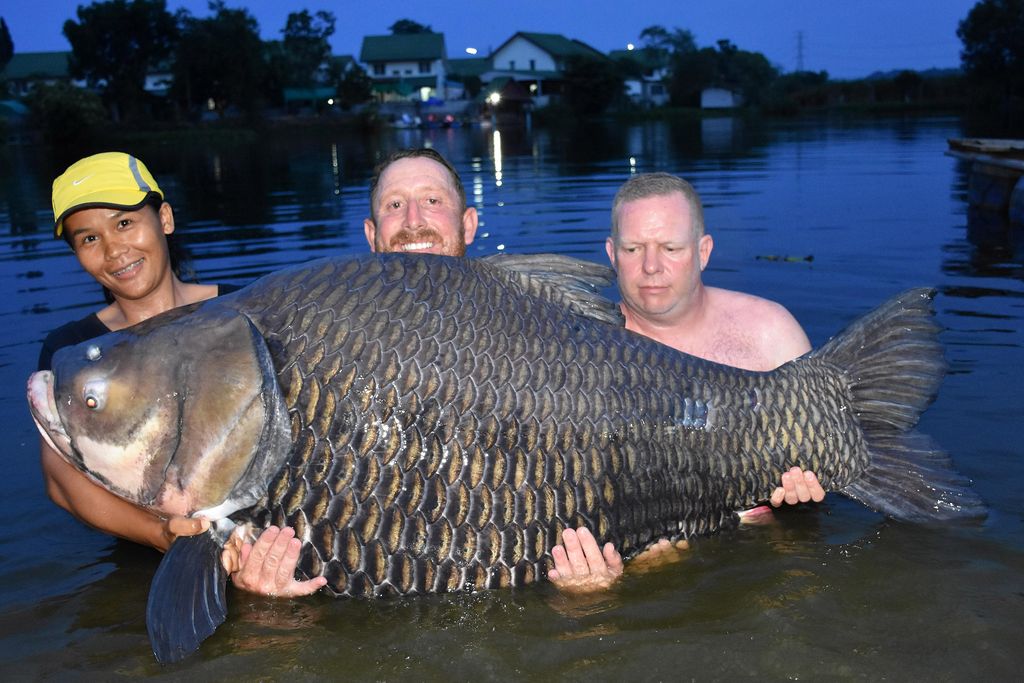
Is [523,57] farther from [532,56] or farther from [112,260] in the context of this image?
[112,260]

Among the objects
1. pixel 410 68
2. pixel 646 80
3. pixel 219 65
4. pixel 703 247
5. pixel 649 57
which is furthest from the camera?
pixel 649 57

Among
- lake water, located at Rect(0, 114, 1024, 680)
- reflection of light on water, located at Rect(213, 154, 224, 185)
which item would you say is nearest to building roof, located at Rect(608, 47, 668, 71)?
reflection of light on water, located at Rect(213, 154, 224, 185)

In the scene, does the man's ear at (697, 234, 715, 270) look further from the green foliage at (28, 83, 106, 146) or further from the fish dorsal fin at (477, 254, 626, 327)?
the green foliage at (28, 83, 106, 146)

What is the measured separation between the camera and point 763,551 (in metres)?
4.02

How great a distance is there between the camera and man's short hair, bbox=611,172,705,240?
4559 millimetres

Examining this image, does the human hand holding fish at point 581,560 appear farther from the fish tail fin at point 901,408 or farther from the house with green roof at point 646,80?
the house with green roof at point 646,80

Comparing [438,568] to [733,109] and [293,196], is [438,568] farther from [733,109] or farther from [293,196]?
[733,109]

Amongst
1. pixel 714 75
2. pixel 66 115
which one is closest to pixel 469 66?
pixel 714 75

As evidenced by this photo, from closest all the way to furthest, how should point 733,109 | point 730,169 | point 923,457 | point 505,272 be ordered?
point 505,272 → point 923,457 → point 730,169 → point 733,109

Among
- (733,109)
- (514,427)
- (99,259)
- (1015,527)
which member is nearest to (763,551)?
(1015,527)

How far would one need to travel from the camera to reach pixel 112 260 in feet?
13.7

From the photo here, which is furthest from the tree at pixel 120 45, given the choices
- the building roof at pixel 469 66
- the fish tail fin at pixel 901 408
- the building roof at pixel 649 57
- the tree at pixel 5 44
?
the fish tail fin at pixel 901 408

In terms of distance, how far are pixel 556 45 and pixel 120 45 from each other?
41.2 metres

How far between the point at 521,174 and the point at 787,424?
61.3ft
